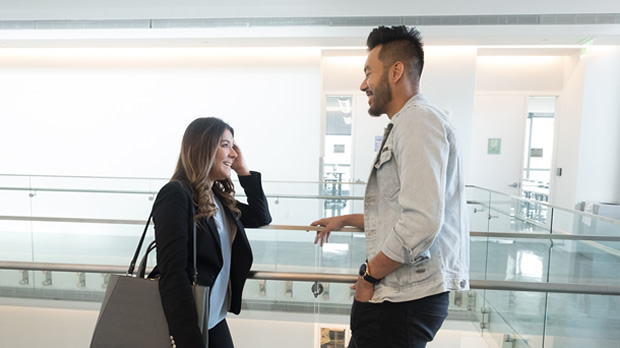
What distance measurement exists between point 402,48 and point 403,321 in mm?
816

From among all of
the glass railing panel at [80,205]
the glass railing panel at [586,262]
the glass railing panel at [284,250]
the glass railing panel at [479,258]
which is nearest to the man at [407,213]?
the glass railing panel at [284,250]

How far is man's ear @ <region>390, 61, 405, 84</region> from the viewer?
1172 millimetres

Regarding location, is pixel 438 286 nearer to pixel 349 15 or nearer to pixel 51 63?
pixel 349 15

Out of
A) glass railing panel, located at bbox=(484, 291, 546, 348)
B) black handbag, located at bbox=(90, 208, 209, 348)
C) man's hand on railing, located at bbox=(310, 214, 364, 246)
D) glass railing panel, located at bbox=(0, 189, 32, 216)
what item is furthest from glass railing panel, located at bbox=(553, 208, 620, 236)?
glass railing panel, located at bbox=(0, 189, 32, 216)

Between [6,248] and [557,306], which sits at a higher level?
[557,306]

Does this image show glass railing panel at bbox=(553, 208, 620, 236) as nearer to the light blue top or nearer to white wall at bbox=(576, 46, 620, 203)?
the light blue top

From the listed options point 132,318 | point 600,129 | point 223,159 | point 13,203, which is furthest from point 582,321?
point 13,203

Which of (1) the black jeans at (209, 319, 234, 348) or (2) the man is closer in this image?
(2) the man

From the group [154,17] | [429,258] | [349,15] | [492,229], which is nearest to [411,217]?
[429,258]

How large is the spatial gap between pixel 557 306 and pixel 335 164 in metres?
5.36

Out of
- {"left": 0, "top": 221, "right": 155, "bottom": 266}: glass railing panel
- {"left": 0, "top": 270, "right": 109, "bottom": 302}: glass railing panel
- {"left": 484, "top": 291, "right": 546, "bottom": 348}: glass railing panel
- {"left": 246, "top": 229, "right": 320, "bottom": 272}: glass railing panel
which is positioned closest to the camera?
{"left": 0, "top": 270, "right": 109, "bottom": 302}: glass railing panel

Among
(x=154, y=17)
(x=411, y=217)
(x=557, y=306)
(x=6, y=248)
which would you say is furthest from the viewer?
(x=154, y=17)

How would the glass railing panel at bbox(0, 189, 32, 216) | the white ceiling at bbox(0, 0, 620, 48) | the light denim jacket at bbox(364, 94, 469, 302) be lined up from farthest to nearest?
the glass railing panel at bbox(0, 189, 32, 216), the white ceiling at bbox(0, 0, 620, 48), the light denim jacket at bbox(364, 94, 469, 302)

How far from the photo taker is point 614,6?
211 inches
